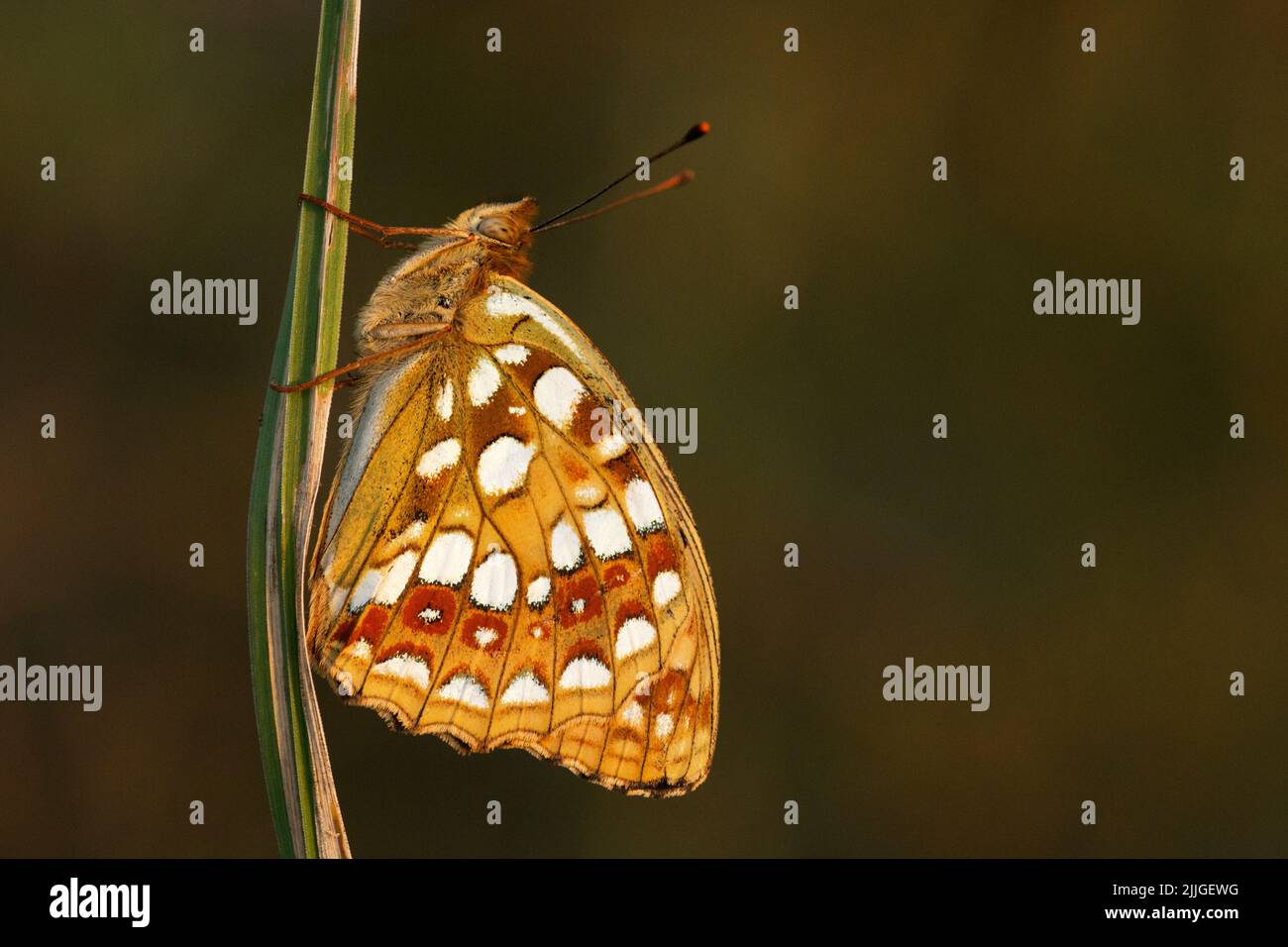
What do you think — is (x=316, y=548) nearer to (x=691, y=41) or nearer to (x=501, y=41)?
(x=501, y=41)

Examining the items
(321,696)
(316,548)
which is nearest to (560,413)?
(316,548)

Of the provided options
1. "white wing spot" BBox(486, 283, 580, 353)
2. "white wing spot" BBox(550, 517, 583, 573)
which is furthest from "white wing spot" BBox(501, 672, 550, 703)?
"white wing spot" BBox(486, 283, 580, 353)

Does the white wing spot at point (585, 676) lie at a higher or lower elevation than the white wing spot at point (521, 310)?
lower

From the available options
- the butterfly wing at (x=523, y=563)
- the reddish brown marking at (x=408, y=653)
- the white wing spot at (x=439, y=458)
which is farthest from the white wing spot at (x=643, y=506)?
the reddish brown marking at (x=408, y=653)

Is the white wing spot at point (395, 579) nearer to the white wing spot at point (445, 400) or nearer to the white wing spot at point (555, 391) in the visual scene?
the white wing spot at point (445, 400)

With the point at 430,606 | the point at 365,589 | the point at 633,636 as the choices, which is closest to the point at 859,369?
the point at 633,636

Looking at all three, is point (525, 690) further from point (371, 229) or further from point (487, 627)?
point (371, 229)

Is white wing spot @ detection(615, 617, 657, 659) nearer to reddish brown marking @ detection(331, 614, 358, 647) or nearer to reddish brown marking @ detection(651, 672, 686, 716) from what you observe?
reddish brown marking @ detection(651, 672, 686, 716)
